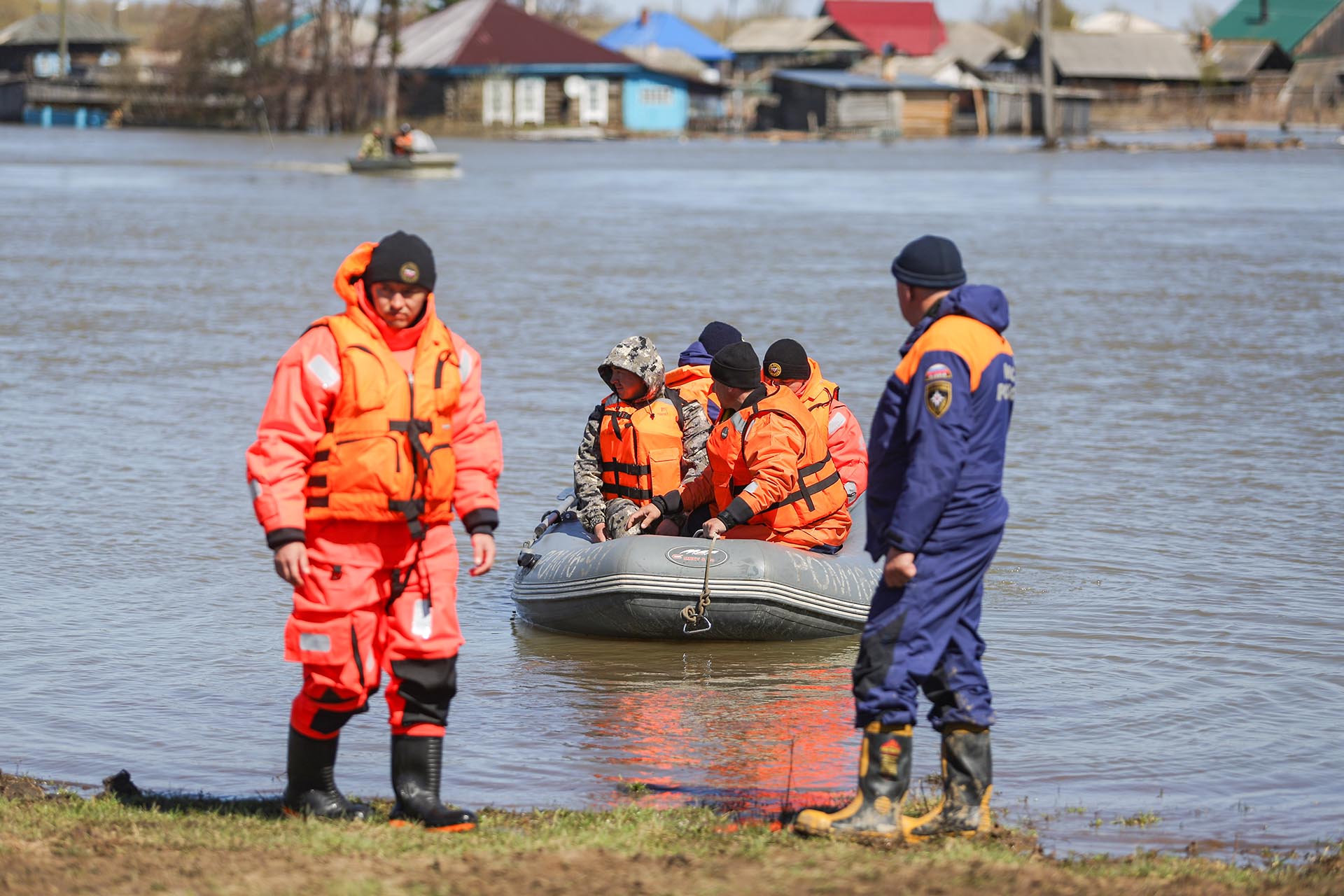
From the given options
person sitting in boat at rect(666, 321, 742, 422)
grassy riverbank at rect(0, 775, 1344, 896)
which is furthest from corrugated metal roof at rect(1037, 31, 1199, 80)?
grassy riverbank at rect(0, 775, 1344, 896)

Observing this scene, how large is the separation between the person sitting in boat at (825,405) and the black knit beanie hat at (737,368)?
0.30 ft

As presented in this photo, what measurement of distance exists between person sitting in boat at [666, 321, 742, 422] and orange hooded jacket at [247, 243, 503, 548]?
11.3 feet

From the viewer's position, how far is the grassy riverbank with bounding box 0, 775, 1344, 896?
4176mm

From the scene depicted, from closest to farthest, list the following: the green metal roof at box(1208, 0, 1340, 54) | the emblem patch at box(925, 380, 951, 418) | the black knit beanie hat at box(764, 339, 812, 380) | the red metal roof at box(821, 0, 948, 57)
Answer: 1. the emblem patch at box(925, 380, 951, 418)
2. the black knit beanie hat at box(764, 339, 812, 380)
3. the green metal roof at box(1208, 0, 1340, 54)
4. the red metal roof at box(821, 0, 948, 57)

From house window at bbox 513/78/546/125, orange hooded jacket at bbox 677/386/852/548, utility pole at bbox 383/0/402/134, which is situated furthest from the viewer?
house window at bbox 513/78/546/125

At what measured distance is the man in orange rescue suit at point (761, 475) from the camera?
24.6ft

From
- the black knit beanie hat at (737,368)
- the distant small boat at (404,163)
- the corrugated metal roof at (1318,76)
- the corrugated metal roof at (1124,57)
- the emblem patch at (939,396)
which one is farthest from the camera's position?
the corrugated metal roof at (1124,57)

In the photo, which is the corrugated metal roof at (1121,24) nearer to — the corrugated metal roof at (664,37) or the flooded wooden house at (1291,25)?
the flooded wooden house at (1291,25)

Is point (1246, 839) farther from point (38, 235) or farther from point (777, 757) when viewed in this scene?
point (38, 235)

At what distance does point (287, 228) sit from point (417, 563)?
26998 mm

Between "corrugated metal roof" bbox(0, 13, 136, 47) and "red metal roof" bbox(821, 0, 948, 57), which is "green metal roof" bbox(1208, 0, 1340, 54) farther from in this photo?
"corrugated metal roof" bbox(0, 13, 136, 47)

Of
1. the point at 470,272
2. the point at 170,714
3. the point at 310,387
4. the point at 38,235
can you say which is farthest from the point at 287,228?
the point at 310,387

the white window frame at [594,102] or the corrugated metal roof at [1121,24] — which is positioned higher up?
the corrugated metal roof at [1121,24]

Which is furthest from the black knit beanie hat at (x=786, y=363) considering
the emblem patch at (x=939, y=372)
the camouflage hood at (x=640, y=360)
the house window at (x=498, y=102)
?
the house window at (x=498, y=102)
